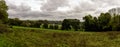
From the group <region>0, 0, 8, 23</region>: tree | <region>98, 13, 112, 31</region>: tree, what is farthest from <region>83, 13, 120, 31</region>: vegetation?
<region>0, 0, 8, 23</region>: tree

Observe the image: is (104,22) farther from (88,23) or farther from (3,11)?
(3,11)

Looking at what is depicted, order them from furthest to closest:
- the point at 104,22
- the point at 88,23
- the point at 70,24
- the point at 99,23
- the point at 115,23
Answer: the point at 70,24 < the point at 88,23 < the point at 99,23 < the point at 104,22 < the point at 115,23

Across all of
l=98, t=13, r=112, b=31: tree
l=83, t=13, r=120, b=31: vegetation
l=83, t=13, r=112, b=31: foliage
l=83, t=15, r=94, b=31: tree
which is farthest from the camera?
l=83, t=15, r=94, b=31: tree

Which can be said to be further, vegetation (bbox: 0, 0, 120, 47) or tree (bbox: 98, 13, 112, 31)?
tree (bbox: 98, 13, 112, 31)

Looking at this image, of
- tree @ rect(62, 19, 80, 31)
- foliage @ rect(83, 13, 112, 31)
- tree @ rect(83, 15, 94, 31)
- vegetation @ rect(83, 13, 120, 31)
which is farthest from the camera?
tree @ rect(62, 19, 80, 31)

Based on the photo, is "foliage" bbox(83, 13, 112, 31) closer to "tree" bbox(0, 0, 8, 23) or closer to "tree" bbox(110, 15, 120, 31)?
"tree" bbox(110, 15, 120, 31)

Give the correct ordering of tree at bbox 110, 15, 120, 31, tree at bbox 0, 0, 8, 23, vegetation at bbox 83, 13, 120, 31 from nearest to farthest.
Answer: tree at bbox 0, 0, 8, 23
tree at bbox 110, 15, 120, 31
vegetation at bbox 83, 13, 120, 31

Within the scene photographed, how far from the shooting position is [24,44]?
97.6ft

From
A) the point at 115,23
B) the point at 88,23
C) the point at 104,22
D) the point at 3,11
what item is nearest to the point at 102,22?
the point at 104,22

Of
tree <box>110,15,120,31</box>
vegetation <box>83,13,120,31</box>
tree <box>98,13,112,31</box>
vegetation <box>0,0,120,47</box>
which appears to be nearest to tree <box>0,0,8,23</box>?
vegetation <box>0,0,120,47</box>

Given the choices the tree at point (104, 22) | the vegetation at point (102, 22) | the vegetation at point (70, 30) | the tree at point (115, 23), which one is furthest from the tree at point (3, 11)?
the tree at point (104, 22)

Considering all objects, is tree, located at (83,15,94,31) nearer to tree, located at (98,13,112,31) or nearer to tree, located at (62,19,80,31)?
tree, located at (98,13,112,31)

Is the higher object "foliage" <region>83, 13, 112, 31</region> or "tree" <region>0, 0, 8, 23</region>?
"tree" <region>0, 0, 8, 23</region>

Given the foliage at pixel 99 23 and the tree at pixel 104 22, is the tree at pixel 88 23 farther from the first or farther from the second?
the tree at pixel 104 22
